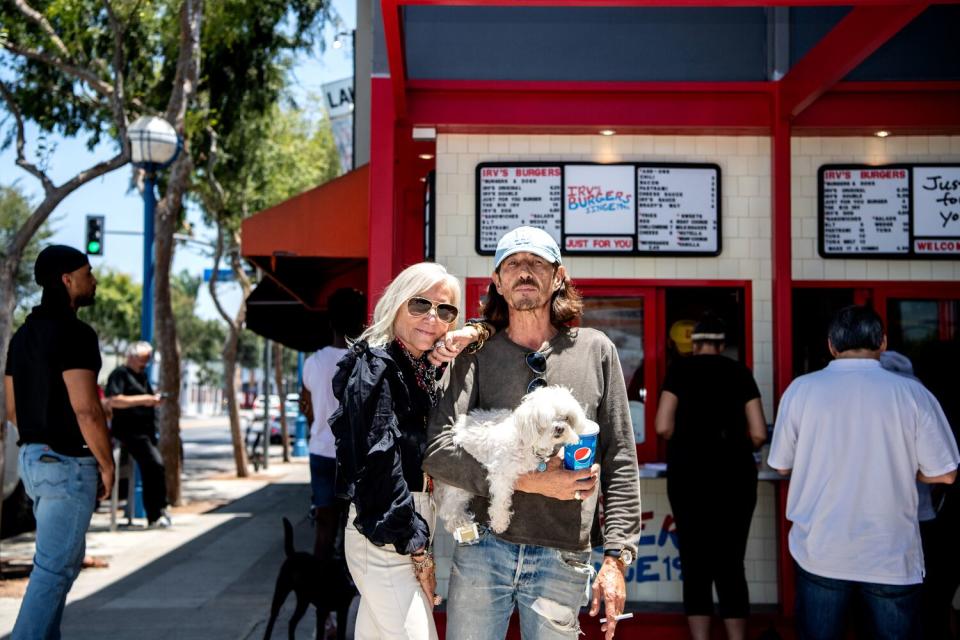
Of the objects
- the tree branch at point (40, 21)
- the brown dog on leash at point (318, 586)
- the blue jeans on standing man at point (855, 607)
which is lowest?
the brown dog on leash at point (318, 586)

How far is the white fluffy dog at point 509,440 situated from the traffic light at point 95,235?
440 inches

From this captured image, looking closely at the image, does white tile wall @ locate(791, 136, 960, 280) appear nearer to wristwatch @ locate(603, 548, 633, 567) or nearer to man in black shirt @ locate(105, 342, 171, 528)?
wristwatch @ locate(603, 548, 633, 567)

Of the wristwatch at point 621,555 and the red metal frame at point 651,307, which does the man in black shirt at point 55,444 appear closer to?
the red metal frame at point 651,307

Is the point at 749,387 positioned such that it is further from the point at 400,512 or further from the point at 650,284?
the point at 400,512

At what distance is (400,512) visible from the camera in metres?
3.08

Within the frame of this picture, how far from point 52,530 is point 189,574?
4100 mm

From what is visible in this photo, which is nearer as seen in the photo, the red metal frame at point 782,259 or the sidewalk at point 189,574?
the red metal frame at point 782,259

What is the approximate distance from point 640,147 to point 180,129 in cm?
693

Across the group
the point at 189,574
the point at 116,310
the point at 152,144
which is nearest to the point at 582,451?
the point at 189,574

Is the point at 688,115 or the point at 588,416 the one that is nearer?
the point at 588,416

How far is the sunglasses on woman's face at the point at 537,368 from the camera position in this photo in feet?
10.4

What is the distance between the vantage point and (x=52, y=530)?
454 cm

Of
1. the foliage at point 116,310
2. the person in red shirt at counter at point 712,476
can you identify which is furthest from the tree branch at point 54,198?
the foliage at point 116,310

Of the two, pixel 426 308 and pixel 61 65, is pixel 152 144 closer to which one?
pixel 61 65
